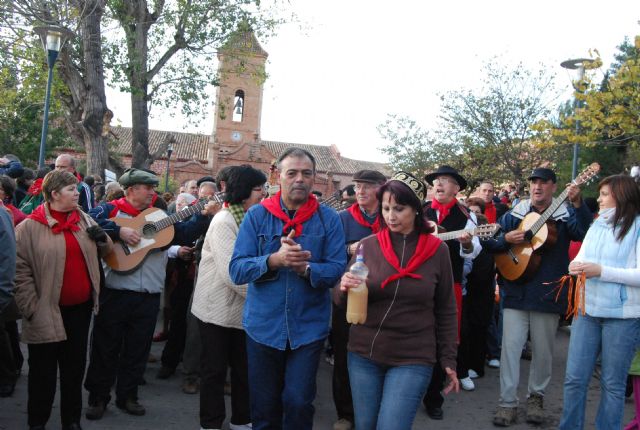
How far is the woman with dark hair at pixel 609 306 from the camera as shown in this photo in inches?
167

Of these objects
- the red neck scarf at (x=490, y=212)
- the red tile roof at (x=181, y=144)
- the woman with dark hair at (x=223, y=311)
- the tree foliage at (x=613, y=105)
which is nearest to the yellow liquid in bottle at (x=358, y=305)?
the woman with dark hair at (x=223, y=311)

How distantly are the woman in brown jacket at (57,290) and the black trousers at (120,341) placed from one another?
1.21 ft

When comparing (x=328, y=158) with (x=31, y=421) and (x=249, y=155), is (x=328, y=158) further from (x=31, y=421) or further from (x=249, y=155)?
(x=31, y=421)

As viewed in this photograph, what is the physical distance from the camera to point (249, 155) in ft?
173

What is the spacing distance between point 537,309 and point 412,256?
2.48 m

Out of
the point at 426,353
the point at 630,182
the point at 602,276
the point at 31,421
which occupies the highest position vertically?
the point at 630,182

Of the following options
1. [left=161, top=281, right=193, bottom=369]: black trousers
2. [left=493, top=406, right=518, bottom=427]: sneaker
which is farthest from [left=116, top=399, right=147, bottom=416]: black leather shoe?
[left=493, top=406, right=518, bottom=427]: sneaker

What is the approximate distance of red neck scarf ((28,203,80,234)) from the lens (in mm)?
4293

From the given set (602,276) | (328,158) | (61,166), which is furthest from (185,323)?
(328,158)

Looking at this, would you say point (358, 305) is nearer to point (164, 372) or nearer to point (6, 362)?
point (164, 372)

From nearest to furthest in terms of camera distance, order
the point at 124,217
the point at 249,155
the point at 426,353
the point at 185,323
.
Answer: the point at 426,353 → the point at 124,217 → the point at 185,323 → the point at 249,155

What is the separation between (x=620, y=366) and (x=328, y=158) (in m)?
60.6

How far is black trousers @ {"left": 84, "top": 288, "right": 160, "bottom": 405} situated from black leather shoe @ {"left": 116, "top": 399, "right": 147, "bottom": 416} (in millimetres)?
38

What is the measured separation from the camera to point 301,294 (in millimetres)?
3414
